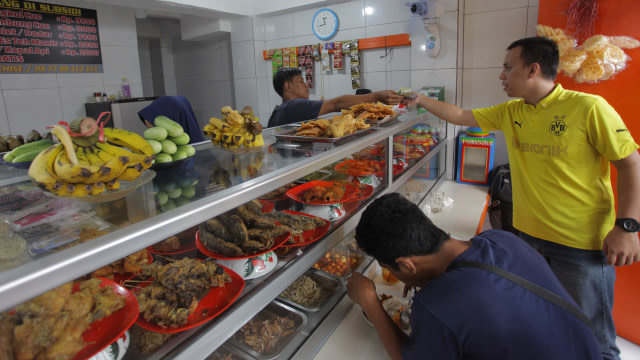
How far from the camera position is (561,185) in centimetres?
197

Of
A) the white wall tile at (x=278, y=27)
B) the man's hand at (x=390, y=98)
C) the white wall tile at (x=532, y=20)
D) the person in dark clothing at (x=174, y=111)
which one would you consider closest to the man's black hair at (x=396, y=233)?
the man's hand at (x=390, y=98)

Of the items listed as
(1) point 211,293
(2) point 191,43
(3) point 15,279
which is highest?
(2) point 191,43

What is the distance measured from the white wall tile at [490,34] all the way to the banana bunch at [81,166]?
3.89 metres

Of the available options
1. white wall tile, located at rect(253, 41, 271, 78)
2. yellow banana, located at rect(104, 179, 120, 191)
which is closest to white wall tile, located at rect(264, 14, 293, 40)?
white wall tile, located at rect(253, 41, 271, 78)

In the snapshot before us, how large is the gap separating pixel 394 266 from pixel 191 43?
697 cm

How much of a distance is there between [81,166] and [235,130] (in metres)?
0.76

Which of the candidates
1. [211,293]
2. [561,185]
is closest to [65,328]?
[211,293]

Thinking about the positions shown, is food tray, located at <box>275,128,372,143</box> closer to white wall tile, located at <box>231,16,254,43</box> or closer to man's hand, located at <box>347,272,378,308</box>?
man's hand, located at <box>347,272,378,308</box>

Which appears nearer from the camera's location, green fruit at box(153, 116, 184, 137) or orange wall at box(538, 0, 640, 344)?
green fruit at box(153, 116, 184, 137)

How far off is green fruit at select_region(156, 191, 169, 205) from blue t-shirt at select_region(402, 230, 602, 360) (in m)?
0.84

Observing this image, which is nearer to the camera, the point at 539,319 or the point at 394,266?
the point at 539,319

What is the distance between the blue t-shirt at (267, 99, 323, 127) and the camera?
307 centimetres

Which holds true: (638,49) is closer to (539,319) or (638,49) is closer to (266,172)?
(539,319)

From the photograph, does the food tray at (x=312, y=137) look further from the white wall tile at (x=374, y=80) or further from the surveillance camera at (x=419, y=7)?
the white wall tile at (x=374, y=80)
